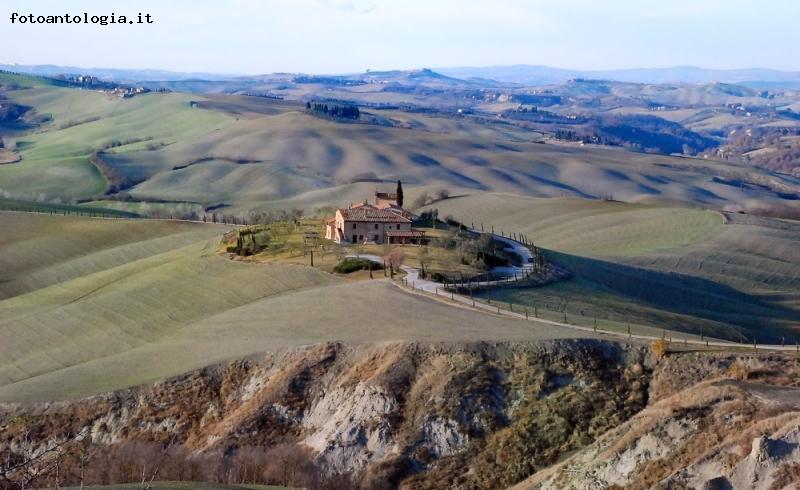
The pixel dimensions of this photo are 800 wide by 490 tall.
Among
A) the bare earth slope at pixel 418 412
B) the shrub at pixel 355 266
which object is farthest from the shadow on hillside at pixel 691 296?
the bare earth slope at pixel 418 412

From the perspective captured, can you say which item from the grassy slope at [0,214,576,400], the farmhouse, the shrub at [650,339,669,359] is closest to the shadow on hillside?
the farmhouse

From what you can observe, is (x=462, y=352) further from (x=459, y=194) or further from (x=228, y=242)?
(x=459, y=194)

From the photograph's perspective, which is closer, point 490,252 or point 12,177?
point 490,252

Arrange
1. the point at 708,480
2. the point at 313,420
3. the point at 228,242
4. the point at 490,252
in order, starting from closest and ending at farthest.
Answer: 1. the point at 708,480
2. the point at 313,420
3. the point at 490,252
4. the point at 228,242

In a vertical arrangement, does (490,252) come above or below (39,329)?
above

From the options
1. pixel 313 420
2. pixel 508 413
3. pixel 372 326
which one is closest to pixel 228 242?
pixel 372 326

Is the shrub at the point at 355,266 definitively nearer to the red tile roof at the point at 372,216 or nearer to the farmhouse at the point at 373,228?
the farmhouse at the point at 373,228

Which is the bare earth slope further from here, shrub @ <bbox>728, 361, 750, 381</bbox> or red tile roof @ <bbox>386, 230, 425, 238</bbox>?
red tile roof @ <bbox>386, 230, 425, 238</bbox>

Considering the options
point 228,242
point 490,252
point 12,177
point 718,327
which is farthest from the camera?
point 12,177
